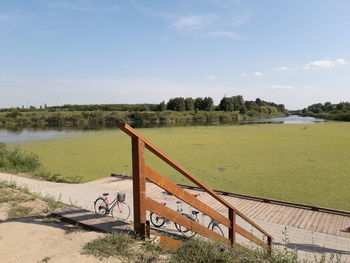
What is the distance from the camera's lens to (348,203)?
21.1ft

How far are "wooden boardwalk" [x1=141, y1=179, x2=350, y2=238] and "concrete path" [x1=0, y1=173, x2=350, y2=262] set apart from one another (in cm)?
19

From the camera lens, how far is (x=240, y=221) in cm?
559

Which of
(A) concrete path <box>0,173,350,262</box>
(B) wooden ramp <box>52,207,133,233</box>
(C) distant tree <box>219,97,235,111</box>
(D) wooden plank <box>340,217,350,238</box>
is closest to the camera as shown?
(B) wooden ramp <box>52,207,133,233</box>

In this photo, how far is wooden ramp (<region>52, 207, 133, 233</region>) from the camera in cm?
238

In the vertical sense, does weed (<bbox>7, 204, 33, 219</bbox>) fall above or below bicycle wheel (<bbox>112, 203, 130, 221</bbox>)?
above

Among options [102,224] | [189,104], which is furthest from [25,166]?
[189,104]

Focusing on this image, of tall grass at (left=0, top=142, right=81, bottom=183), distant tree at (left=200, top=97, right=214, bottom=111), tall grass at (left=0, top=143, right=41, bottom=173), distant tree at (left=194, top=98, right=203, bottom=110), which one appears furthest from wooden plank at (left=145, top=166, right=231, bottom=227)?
distant tree at (left=194, top=98, right=203, bottom=110)

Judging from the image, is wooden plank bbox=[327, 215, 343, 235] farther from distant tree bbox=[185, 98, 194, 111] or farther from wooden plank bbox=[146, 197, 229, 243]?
distant tree bbox=[185, 98, 194, 111]

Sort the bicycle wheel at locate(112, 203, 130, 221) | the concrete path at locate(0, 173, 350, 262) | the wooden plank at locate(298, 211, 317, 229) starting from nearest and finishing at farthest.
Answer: the concrete path at locate(0, 173, 350, 262) < the wooden plank at locate(298, 211, 317, 229) < the bicycle wheel at locate(112, 203, 130, 221)

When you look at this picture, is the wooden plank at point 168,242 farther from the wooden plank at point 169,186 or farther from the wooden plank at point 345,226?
the wooden plank at point 345,226

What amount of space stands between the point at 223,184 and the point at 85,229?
6.30 meters

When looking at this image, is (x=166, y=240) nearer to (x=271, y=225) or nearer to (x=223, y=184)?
(x=271, y=225)

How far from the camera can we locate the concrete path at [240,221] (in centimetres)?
438

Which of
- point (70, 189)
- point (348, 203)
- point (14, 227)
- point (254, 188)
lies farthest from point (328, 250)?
point (70, 189)
